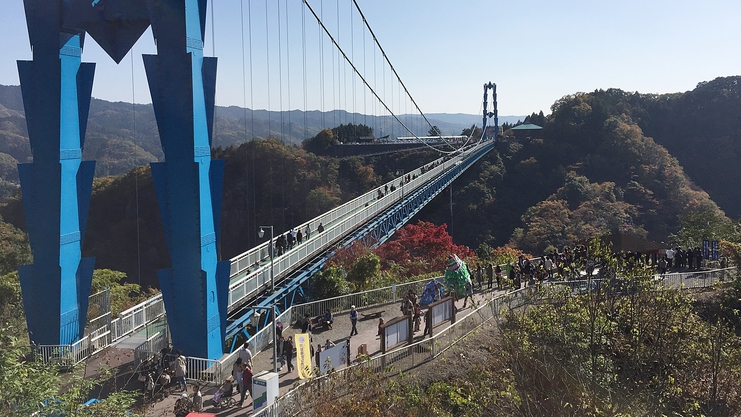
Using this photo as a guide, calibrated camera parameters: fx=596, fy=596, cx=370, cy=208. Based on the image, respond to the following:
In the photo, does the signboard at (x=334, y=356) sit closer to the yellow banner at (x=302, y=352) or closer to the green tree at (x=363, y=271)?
the yellow banner at (x=302, y=352)

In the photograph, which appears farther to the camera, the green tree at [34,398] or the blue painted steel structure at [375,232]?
the blue painted steel structure at [375,232]

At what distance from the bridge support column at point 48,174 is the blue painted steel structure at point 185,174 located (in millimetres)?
2270

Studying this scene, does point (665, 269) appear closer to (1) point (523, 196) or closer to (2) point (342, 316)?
(2) point (342, 316)

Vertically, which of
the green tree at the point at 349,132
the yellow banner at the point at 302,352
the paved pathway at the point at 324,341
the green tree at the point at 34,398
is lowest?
the paved pathway at the point at 324,341

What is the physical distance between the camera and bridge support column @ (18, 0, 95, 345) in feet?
41.3

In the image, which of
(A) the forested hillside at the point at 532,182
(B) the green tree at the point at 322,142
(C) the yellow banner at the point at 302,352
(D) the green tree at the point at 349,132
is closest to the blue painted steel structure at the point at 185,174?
(C) the yellow banner at the point at 302,352

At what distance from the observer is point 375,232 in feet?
88.3

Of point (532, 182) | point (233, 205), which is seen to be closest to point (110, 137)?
point (233, 205)

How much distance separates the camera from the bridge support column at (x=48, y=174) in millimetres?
12602

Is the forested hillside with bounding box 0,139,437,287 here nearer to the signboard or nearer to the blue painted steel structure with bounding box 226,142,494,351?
the blue painted steel structure with bounding box 226,142,494,351

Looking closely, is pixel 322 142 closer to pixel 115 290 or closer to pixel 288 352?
pixel 115 290

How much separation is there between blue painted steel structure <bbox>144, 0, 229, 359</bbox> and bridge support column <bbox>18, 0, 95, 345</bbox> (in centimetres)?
227

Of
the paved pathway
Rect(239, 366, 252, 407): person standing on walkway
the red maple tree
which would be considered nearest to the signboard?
the paved pathway

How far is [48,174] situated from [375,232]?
16.0 m
